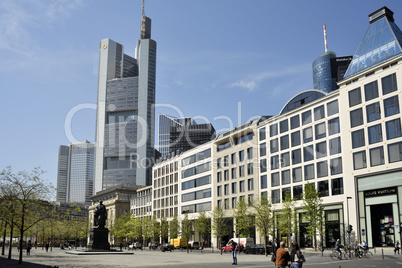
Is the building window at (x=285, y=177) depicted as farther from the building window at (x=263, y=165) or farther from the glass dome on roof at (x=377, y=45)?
the glass dome on roof at (x=377, y=45)

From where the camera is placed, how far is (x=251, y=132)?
88125mm

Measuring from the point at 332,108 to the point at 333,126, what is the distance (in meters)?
3.09

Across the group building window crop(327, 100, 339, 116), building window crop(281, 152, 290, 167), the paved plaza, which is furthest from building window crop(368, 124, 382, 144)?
building window crop(281, 152, 290, 167)

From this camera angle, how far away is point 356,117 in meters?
62.2

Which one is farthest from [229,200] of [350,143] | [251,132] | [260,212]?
[350,143]

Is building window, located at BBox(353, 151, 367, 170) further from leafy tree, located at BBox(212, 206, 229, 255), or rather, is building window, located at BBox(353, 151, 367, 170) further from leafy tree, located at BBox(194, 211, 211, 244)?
leafy tree, located at BBox(194, 211, 211, 244)

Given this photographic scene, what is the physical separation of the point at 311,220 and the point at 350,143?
43.4ft

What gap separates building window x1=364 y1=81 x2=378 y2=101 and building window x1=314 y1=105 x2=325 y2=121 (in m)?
9.49

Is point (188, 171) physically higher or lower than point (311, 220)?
higher

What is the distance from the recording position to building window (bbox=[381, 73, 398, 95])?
5681cm

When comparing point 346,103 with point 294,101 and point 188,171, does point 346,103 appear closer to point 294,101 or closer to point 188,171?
point 294,101

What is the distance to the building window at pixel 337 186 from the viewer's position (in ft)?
208

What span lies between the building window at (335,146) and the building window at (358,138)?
124 inches

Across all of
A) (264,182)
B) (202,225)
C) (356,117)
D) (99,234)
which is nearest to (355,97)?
(356,117)
